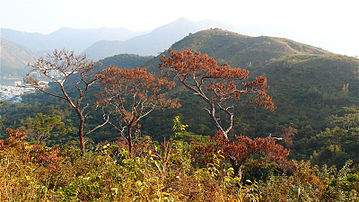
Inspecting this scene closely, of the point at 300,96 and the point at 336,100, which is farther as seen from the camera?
the point at 300,96

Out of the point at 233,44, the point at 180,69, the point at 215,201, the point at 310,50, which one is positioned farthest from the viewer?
the point at 233,44

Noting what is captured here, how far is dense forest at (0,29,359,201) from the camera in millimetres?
3109

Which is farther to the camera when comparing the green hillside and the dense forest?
the green hillside

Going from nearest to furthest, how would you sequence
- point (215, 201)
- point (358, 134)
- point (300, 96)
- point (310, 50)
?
1. point (215, 201)
2. point (358, 134)
3. point (300, 96)
4. point (310, 50)

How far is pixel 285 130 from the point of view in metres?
18.9

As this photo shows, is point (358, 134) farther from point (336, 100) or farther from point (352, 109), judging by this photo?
point (336, 100)

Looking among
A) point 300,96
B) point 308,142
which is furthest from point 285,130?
point 300,96

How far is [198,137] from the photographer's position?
14242 millimetres

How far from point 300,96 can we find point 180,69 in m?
24.4

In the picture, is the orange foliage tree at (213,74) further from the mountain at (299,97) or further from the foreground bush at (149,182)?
the mountain at (299,97)

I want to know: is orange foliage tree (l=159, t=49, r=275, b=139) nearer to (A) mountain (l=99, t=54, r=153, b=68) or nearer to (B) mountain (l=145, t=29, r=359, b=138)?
(B) mountain (l=145, t=29, r=359, b=138)

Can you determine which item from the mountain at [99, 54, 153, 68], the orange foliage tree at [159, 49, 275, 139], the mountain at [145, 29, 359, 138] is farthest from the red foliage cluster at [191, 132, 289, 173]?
the mountain at [99, 54, 153, 68]

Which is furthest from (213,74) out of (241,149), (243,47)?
(243,47)

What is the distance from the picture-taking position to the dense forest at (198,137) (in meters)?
3.11
